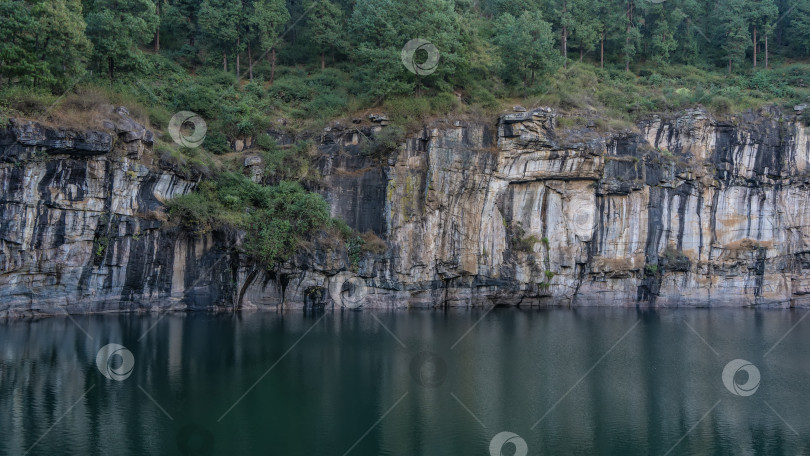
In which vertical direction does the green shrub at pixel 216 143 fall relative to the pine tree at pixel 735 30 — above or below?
below

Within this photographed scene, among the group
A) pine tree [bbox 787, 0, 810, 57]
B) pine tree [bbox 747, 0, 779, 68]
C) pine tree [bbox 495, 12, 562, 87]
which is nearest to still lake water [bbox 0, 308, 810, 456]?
pine tree [bbox 495, 12, 562, 87]

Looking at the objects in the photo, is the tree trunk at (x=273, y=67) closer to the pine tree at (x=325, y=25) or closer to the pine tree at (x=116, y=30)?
the pine tree at (x=325, y=25)

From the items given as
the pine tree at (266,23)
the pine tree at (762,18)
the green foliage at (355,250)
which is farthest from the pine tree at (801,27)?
the pine tree at (266,23)

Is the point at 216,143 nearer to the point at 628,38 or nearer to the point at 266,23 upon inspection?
the point at 266,23

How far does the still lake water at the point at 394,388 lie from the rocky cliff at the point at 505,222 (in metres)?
3.98

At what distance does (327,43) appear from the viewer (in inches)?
1873

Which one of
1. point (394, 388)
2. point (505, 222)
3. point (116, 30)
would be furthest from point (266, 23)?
point (394, 388)

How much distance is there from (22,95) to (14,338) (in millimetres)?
12598

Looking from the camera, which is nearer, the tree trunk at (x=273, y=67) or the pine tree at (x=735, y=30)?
the tree trunk at (x=273, y=67)

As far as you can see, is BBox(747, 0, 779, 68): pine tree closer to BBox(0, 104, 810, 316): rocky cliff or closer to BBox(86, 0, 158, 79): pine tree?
BBox(0, 104, 810, 316): rocky cliff

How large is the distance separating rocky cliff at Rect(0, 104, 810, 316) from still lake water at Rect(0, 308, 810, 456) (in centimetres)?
398

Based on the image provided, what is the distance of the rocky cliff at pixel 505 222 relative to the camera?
3288 cm

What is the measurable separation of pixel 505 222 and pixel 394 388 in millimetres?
21008

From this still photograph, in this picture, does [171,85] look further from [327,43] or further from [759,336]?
[759,336]
